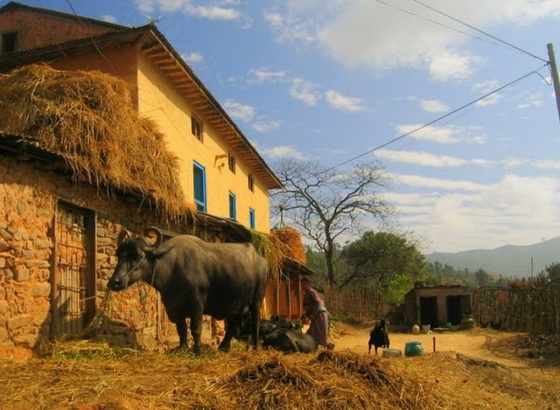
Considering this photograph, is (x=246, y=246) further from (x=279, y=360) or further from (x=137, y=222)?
(x=279, y=360)

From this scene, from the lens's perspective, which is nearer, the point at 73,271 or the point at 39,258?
the point at 39,258

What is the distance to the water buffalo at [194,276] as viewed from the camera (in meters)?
8.06

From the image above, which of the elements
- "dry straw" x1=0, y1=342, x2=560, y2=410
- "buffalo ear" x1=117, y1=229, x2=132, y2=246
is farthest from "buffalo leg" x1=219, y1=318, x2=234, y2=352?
"buffalo ear" x1=117, y1=229, x2=132, y2=246

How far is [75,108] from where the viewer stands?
33.6 feet

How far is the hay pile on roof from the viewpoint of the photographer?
31.0 ft

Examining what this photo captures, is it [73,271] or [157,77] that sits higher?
[157,77]

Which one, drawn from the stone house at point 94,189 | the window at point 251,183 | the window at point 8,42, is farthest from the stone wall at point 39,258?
the window at point 251,183

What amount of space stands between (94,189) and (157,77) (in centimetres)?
612

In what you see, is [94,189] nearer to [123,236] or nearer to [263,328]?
[123,236]

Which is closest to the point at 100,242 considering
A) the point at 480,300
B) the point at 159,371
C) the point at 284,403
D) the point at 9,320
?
the point at 9,320

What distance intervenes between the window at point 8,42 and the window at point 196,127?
5482 millimetres

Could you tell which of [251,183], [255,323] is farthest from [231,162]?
[255,323]

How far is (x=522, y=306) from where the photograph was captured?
861 inches

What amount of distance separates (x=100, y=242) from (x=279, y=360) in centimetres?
452
